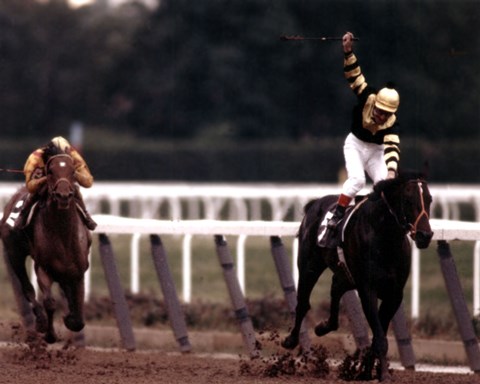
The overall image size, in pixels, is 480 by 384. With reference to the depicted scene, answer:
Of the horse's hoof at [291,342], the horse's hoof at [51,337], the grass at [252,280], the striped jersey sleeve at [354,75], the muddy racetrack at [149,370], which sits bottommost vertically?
the grass at [252,280]

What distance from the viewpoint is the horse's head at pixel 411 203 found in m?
8.81

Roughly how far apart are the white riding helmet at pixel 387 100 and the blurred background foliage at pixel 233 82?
21282 mm

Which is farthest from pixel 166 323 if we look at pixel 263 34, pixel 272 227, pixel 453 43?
pixel 263 34

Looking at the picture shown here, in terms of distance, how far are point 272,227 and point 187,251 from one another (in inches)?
103

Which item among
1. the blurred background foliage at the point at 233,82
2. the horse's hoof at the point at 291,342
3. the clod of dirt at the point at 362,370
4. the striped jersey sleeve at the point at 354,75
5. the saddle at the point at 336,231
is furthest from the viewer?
the blurred background foliage at the point at 233,82

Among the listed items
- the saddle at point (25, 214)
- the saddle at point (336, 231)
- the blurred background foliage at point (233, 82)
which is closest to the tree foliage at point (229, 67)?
the blurred background foliage at point (233, 82)

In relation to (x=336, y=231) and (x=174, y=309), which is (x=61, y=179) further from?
(x=174, y=309)

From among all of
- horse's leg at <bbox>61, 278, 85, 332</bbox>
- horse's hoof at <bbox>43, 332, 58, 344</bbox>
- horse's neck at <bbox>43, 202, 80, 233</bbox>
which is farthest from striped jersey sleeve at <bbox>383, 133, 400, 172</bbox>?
horse's hoof at <bbox>43, 332, 58, 344</bbox>

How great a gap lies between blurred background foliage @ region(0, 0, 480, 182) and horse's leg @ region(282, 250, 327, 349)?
67.6ft

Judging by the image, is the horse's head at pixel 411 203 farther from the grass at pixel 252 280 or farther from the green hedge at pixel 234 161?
the green hedge at pixel 234 161

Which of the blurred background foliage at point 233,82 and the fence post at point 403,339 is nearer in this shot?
the fence post at point 403,339

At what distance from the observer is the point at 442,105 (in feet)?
119

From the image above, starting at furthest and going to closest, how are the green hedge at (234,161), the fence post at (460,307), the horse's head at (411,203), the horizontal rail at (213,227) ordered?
the green hedge at (234,161) < the horizontal rail at (213,227) < the fence post at (460,307) < the horse's head at (411,203)

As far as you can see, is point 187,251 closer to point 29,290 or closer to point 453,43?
point 29,290
